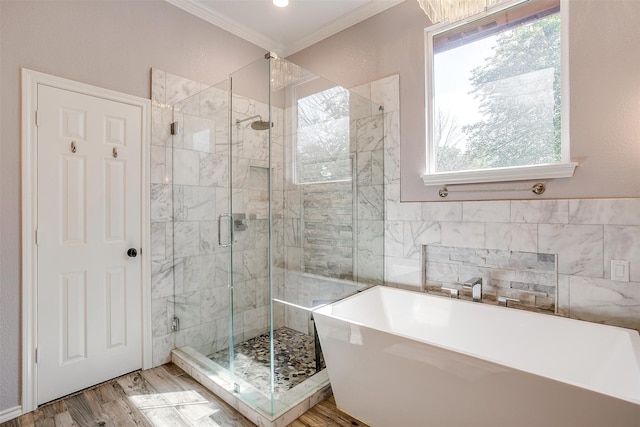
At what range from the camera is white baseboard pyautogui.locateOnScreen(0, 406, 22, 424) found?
1.85 metres

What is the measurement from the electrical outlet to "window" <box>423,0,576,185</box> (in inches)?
23.1

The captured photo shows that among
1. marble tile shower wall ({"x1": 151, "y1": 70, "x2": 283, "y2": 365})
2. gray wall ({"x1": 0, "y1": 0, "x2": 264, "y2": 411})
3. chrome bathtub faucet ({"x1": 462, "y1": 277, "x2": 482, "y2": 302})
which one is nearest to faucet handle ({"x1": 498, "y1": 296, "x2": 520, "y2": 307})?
chrome bathtub faucet ({"x1": 462, "y1": 277, "x2": 482, "y2": 302})

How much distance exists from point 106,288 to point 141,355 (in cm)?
64

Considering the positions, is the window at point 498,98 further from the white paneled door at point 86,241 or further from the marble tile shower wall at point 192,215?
the white paneled door at point 86,241

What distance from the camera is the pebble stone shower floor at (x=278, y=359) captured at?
6.98 feet

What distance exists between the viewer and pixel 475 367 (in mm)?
1326

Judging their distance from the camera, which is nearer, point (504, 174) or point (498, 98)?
point (504, 174)

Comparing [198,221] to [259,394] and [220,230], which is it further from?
[259,394]

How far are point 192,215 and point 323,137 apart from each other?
1.34m

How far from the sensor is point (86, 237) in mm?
2186

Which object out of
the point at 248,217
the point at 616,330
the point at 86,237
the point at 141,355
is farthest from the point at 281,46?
the point at 616,330

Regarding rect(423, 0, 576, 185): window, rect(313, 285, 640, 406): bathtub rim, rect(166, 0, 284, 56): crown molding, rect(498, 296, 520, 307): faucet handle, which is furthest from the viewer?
rect(166, 0, 284, 56): crown molding

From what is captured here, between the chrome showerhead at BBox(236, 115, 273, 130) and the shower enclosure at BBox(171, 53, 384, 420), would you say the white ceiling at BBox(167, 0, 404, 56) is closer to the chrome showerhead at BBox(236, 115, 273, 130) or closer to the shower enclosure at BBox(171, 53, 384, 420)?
the shower enclosure at BBox(171, 53, 384, 420)

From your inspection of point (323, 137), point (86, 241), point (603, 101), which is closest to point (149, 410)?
point (86, 241)
